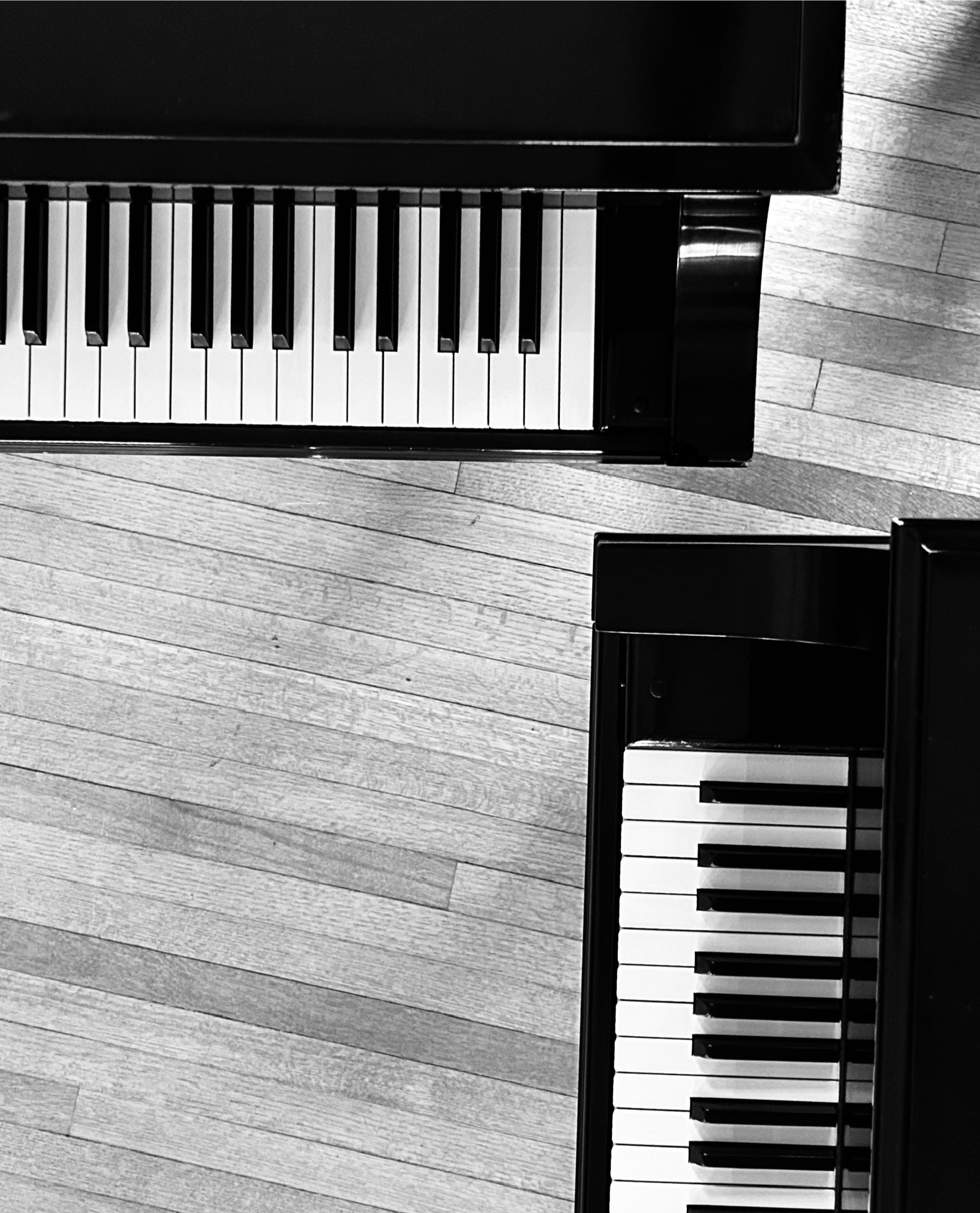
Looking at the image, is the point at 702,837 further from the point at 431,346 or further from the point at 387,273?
the point at 387,273

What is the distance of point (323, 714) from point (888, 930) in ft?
4.15

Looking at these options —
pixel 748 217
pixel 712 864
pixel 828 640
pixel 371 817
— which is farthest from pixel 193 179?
pixel 371 817

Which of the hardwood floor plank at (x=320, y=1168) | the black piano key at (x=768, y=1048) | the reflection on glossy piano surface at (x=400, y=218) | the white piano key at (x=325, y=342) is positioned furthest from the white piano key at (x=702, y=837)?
the hardwood floor plank at (x=320, y=1168)

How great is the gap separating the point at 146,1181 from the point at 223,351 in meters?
1.59

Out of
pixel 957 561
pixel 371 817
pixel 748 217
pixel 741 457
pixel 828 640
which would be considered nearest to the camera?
pixel 957 561

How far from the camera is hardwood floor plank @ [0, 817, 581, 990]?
89.4 inches

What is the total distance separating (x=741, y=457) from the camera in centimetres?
165

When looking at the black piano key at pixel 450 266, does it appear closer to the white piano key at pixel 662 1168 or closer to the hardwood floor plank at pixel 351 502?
the hardwood floor plank at pixel 351 502

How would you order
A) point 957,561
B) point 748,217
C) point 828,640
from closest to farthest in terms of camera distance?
1. point 957,561
2. point 828,640
3. point 748,217

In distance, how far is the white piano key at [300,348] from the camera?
164cm

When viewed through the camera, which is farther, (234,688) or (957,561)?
(234,688)

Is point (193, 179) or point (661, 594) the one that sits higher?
point (193, 179)

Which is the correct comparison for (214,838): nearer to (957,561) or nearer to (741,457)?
(741,457)

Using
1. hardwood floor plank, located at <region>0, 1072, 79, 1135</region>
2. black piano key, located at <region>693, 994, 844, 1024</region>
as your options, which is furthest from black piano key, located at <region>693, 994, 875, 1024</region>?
hardwood floor plank, located at <region>0, 1072, 79, 1135</region>
